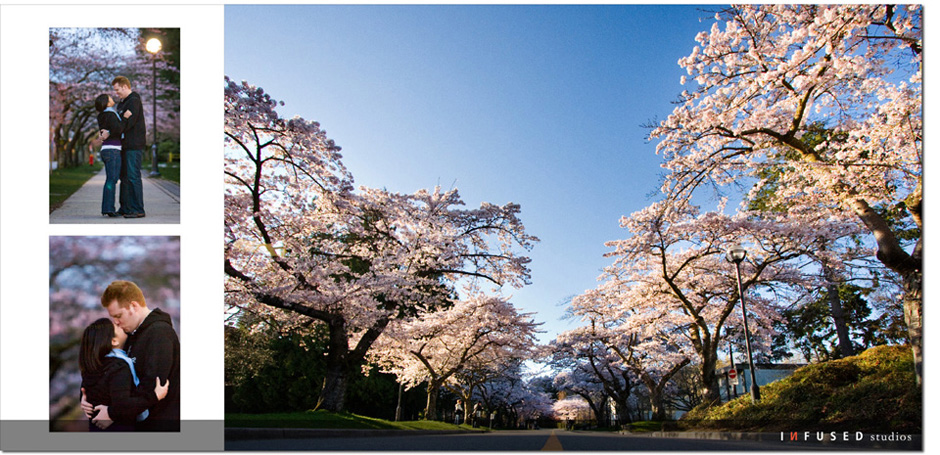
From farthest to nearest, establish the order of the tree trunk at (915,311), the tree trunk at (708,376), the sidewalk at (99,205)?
the tree trunk at (708,376) → the tree trunk at (915,311) → the sidewalk at (99,205)

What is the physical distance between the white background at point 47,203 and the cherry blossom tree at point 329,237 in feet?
6.52

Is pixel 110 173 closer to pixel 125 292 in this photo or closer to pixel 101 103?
pixel 101 103

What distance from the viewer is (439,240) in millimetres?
12062

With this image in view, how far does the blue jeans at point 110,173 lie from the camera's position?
6156 millimetres

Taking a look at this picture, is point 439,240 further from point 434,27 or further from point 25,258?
point 25,258

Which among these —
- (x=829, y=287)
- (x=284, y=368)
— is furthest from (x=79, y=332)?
(x=284, y=368)

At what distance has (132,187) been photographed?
244 inches

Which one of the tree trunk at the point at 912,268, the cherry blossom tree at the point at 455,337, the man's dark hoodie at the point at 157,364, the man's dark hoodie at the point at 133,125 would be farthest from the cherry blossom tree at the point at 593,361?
the man's dark hoodie at the point at 133,125

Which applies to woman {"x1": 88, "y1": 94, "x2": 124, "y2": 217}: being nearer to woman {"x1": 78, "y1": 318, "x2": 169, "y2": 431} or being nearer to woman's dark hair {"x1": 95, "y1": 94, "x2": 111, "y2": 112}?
woman's dark hair {"x1": 95, "y1": 94, "x2": 111, "y2": 112}

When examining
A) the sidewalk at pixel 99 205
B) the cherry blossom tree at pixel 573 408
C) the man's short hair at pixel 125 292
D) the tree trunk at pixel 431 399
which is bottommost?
the cherry blossom tree at pixel 573 408

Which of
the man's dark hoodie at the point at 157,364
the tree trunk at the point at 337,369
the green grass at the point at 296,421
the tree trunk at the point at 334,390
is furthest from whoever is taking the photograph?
the tree trunk at the point at 337,369

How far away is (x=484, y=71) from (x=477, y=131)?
90cm

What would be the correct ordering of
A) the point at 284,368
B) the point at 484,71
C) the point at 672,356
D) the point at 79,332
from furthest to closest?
the point at 284,368 < the point at 672,356 < the point at 484,71 < the point at 79,332

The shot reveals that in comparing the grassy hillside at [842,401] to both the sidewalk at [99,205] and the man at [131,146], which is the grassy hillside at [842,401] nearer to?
the sidewalk at [99,205]
